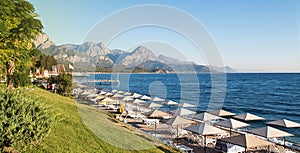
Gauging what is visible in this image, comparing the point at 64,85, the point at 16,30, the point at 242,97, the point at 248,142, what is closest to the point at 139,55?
the point at 64,85

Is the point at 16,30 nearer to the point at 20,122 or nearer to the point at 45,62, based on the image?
the point at 20,122

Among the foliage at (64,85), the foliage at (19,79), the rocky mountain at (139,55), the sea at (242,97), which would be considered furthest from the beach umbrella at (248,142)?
the foliage at (64,85)

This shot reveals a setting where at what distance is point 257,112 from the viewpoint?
38.6 meters

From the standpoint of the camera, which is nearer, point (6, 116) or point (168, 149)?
point (6, 116)

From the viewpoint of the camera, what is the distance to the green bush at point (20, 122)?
16.1ft

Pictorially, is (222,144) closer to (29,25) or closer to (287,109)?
(29,25)

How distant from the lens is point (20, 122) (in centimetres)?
503

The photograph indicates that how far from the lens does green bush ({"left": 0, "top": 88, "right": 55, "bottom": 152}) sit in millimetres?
4918

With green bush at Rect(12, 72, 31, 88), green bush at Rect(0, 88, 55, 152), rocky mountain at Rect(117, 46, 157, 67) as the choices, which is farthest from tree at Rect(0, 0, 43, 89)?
green bush at Rect(0, 88, 55, 152)

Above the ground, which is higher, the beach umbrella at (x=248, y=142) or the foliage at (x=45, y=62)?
the foliage at (x=45, y=62)

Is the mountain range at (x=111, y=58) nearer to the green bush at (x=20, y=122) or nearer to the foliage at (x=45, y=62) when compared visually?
the green bush at (x=20, y=122)

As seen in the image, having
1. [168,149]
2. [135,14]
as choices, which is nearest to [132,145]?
[168,149]

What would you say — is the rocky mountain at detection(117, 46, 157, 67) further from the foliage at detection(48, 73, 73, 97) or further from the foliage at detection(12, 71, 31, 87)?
the foliage at detection(48, 73, 73, 97)

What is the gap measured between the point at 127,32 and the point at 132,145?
236 inches
